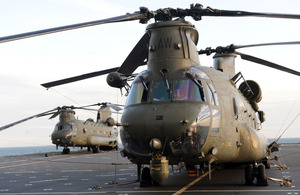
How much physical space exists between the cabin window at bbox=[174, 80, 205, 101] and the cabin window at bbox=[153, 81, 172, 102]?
179 mm

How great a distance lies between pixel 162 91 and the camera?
1061 centimetres

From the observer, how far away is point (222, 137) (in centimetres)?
1078

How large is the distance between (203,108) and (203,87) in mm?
795

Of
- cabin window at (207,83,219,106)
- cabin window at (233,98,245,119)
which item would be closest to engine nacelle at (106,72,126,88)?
cabin window at (207,83,219,106)

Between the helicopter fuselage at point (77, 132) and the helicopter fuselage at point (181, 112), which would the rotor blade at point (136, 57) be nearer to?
the helicopter fuselage at point (181, 112)

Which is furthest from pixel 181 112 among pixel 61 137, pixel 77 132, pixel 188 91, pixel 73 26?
pixel 77 132

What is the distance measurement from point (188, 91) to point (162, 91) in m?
0.75

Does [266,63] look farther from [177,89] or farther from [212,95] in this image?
[177,89]

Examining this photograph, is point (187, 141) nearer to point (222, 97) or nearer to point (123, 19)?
point (222, 97)

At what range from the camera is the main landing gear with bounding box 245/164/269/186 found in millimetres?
11555

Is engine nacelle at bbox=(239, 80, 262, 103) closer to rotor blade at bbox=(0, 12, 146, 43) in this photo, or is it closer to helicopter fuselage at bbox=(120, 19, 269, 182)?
helicopter fuselage at bbox=(120, 19, 269, 182)

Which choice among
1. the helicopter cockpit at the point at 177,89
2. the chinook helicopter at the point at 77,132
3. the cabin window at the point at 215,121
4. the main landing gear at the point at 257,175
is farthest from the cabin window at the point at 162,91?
the chinook helicopter at the point at 77,132

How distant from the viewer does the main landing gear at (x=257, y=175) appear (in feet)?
37.9

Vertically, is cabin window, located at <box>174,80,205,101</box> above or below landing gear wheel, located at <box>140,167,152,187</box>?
above
